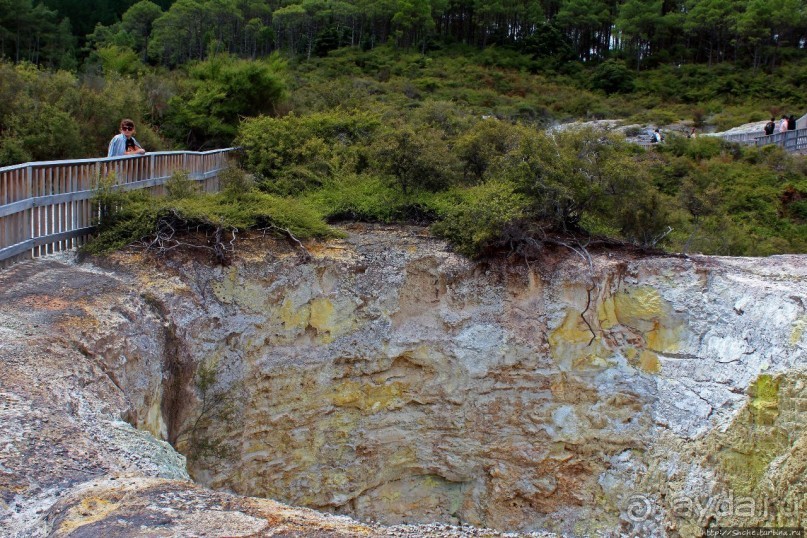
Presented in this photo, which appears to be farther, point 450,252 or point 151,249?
point 450,252

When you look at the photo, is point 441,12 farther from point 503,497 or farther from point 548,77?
point 503,497

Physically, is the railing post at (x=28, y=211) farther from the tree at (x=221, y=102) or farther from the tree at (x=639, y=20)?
the tree at (x=639, y=20)

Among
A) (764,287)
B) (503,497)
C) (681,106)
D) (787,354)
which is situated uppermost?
(681,106)

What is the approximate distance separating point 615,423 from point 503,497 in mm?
2098

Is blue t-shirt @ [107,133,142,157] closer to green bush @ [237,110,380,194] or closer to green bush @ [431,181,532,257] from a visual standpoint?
green bush @ [237,110,380,194]

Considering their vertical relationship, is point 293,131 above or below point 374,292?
above

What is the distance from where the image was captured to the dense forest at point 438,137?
11.5m

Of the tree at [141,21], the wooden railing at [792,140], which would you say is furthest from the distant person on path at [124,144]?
the tree at [141,21]

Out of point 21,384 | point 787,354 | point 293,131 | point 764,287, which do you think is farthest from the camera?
point 293,131

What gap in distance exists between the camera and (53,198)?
9.08 meters

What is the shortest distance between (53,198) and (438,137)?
7149 mm

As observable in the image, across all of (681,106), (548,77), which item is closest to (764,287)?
(681,106)

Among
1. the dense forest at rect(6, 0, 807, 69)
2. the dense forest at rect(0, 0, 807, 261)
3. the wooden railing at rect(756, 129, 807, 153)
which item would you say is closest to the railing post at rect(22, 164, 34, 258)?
the dense forest at rect(0, 0, 807, 261)

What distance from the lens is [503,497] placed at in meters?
11.1
